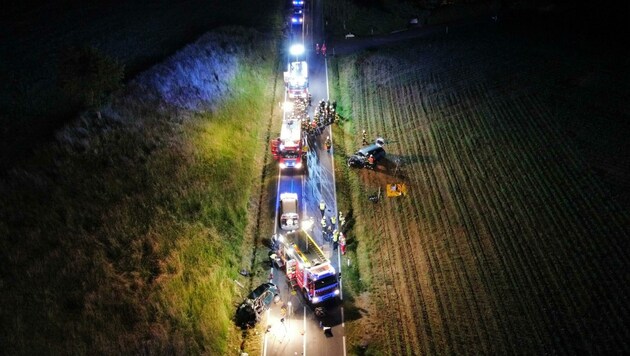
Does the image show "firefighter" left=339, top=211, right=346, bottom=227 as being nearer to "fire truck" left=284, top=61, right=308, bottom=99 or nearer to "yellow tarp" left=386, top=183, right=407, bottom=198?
"yellow tarp" left=386, top=183, right=407, bottom=198

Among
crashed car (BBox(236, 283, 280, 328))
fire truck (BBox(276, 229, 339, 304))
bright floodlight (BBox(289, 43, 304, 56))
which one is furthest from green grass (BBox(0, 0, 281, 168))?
fire truck (BBox(276, 229, 339, 304))

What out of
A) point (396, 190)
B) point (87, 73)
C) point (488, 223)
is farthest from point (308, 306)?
point (87, 73)

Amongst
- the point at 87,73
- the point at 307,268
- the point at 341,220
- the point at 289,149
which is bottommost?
the point at 307,268

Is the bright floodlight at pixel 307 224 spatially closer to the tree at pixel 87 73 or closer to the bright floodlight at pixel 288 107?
the tree at pixel 87 73

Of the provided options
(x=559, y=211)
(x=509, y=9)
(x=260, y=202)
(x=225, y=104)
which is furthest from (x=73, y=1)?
(x=509, y=9)

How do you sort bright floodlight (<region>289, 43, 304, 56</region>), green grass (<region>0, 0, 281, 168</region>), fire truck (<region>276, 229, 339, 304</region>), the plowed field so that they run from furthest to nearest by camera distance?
bright floodlight (<region>289, 43, 304, 56</region>) → green grass (<region>0, 0, 281, 168</region>) → fire truck (<region>276, 229, 339, 304</region>) → the plowed field

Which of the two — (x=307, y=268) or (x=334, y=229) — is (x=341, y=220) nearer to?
(x=334, y=229)

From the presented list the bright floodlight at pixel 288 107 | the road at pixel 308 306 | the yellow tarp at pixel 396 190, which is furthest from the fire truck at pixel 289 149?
the yellow tarp at pixel 396 190
